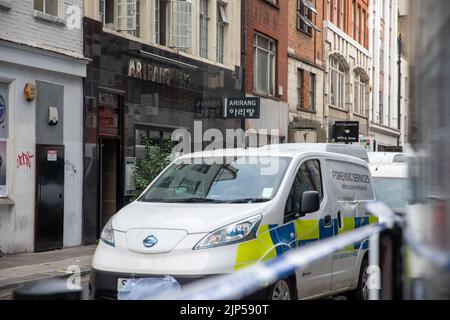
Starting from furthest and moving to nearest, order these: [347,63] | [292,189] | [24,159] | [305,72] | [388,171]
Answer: [347,63]
[305,72]
[24,159]
[388,171]
[292,189]

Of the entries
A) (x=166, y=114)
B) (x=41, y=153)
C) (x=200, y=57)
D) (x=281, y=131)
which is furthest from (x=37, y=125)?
(x=281, y=131)

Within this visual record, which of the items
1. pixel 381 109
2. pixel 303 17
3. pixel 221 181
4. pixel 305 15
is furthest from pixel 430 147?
pixel 381 109

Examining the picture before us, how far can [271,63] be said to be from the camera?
90.9 ft

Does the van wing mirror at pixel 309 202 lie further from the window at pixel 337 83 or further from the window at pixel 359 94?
the window at pixel 359 94

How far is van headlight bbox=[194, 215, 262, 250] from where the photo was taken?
255 inches

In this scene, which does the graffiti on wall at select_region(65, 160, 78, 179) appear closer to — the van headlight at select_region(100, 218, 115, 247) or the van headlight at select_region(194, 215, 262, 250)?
the van headlight at select_region(100, 218, 115, 247)

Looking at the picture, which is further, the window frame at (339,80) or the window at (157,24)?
the window frame at (339,80)

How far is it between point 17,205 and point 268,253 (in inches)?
337

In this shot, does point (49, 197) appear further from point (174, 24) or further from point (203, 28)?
point (203, 28)

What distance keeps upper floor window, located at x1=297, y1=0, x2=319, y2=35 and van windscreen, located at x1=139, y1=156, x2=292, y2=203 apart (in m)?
22.7

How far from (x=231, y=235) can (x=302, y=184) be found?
4.86 feet

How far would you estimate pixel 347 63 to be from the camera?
38.2m

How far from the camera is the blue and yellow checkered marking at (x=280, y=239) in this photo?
21.4 feet

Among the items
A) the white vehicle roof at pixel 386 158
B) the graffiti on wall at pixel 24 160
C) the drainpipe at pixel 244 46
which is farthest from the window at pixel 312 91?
the graffiti on wall at pixel 24 160
